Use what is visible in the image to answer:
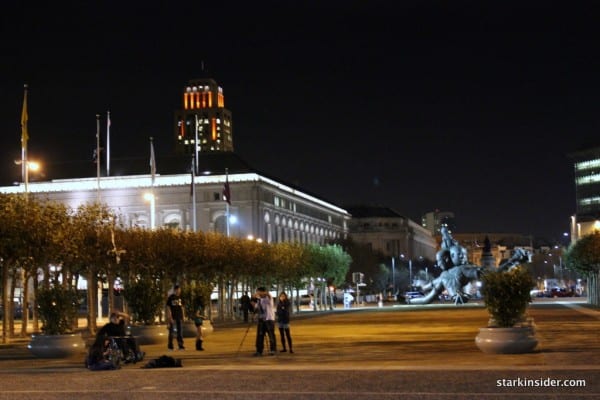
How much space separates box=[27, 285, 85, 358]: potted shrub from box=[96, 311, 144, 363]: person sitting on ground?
3470 millimetres

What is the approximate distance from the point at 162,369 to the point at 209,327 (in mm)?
17304

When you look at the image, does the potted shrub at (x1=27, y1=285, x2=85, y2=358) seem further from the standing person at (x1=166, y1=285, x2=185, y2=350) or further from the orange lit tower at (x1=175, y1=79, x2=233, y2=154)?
the orange lit tower at (x1=175, y1=79, x2=233, y2=154)

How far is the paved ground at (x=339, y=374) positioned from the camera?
16875mm

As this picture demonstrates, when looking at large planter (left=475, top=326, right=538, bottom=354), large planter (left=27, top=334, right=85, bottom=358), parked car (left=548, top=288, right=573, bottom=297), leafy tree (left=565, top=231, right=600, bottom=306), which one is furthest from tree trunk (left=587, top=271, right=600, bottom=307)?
large planter (left=27, top=334, right=85, bottom=358)

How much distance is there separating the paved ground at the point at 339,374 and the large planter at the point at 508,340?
321 millimetres

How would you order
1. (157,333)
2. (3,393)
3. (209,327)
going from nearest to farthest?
(3,393)
(157,333)
(209,327)

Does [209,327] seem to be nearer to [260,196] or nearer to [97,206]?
[97,206]

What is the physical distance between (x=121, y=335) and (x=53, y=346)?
12.8 ft

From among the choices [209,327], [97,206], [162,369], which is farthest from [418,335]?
[97,206]

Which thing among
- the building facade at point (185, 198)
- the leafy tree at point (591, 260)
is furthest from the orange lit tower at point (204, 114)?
the leafy tree at point (591, 260)

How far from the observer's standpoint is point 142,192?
128500mm

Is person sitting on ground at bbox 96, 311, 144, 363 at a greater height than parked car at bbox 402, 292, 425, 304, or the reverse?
person sitting on ground at bbox 96, 311, 144, 363

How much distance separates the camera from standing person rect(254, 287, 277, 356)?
2680 cm

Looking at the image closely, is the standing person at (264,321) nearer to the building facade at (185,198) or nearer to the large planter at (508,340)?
the large planter at (508,340)
